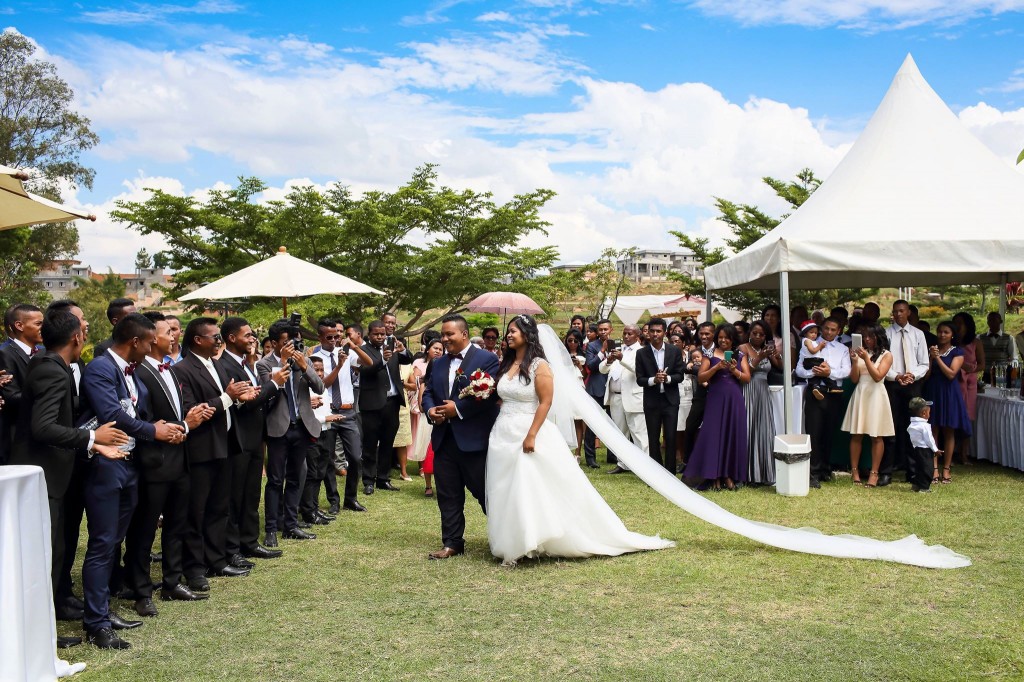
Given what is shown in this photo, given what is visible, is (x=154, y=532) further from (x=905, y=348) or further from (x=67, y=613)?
(x=905, y=348)

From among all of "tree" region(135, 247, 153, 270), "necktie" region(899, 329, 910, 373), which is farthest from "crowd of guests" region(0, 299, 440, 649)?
"tree" region(135, 247, 153, 270)

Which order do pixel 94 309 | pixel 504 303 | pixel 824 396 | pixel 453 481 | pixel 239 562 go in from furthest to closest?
pixel 94 309
pixel 504 303
pixel 824 396
pixel 453 481
pixel 239 562

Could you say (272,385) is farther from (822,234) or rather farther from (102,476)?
(822,234)

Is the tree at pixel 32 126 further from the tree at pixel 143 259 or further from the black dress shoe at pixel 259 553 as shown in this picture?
the tree at pixel 143 259

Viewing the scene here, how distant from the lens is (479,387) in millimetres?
6844

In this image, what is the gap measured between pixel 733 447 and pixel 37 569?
732cm

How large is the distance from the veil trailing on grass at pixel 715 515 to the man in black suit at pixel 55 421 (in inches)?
140

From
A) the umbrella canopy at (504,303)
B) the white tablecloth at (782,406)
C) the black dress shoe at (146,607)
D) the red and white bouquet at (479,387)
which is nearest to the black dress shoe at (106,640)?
the black dress shoe at (146,607)

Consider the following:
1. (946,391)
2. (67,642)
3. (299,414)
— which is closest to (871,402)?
(946,391)

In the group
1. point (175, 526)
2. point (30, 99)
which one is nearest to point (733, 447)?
point (175, 526)

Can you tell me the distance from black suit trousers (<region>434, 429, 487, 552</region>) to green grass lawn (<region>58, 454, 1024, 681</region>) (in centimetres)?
25

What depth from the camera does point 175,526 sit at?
598cm

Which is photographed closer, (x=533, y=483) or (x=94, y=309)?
(x=533, y=483)

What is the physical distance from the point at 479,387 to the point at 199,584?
2421 mm
